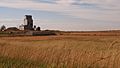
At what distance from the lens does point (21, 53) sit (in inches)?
438

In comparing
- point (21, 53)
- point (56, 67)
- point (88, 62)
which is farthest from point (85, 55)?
point (21, 53)

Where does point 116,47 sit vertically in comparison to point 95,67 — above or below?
above

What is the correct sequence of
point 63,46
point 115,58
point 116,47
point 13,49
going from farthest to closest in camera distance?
point 13,49, point 63,46, point 115,58, point 116,47

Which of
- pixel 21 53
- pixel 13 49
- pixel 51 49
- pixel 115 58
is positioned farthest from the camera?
pixel 13 49

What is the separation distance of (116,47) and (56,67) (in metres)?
1.92

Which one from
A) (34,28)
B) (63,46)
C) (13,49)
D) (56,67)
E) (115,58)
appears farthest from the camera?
(34,28)

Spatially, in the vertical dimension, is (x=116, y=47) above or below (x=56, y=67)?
above

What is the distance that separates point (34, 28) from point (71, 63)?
4673 inches

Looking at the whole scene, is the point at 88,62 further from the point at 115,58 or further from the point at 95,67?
the point at 115,58

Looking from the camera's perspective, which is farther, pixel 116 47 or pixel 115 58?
pixel 115 58

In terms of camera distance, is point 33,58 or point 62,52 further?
point 33,58

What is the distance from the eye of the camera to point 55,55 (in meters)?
9.30

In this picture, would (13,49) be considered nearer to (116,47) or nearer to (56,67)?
(56,67)

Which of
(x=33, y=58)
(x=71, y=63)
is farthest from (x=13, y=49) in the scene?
(x=71, y=63)
